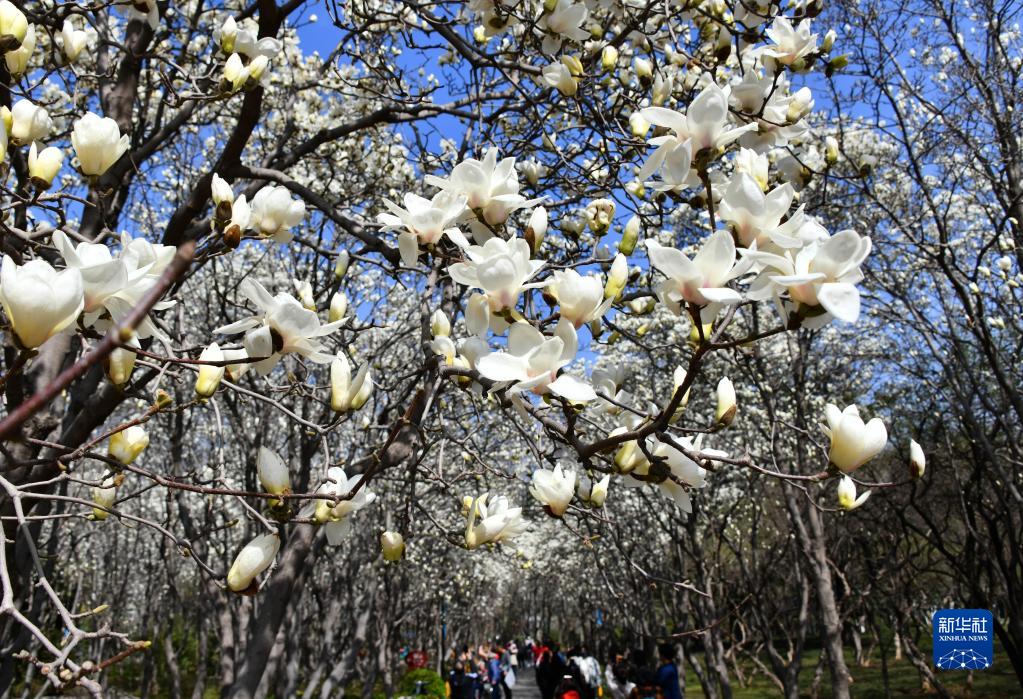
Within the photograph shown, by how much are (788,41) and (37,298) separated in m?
1.84

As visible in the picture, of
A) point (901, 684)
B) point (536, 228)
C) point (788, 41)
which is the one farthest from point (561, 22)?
point (901, 684)

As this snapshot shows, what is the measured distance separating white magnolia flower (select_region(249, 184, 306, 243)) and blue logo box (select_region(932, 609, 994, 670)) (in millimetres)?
8084

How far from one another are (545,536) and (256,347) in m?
26.6

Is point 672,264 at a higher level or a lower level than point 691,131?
lower

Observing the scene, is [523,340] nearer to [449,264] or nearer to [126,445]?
[449,264]

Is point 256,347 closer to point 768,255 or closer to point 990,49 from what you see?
point 768,255

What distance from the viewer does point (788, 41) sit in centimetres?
204

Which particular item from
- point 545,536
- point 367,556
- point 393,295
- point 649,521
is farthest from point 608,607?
point 393,295

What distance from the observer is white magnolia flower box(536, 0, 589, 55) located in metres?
2.31

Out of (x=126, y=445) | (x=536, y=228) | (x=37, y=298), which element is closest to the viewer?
(x=37, y=298)

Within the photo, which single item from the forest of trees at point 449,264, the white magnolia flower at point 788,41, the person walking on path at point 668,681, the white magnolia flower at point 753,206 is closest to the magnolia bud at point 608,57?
the forest of trees at point 449,264

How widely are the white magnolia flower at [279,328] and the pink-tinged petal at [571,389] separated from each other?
1.41 ft

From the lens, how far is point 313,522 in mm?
1685

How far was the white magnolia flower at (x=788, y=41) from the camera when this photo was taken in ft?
6.64
